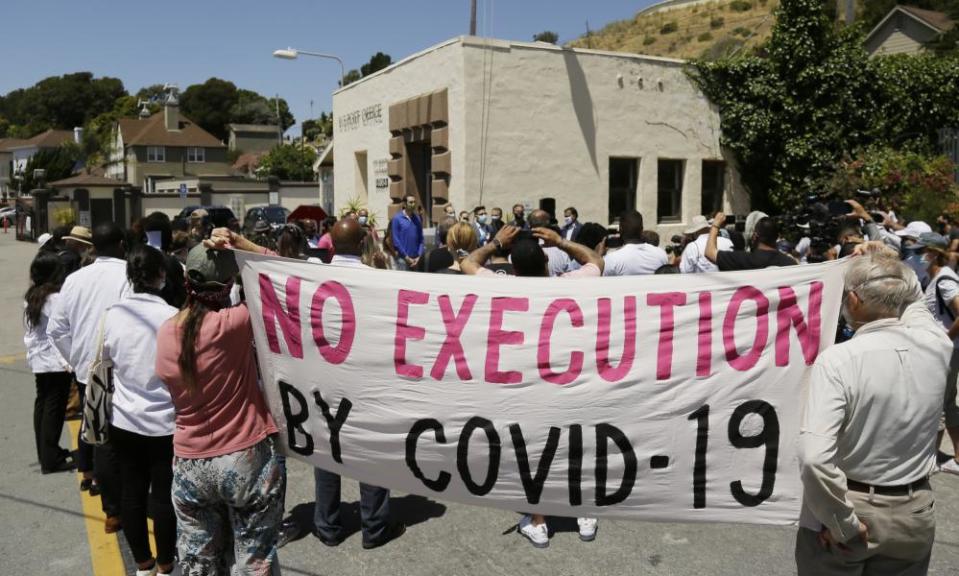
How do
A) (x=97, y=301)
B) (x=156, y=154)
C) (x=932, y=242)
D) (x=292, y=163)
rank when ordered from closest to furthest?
(x=97, y=301)
(x=932, y=242)
(x=292, y=163)
(x=156, y=154)

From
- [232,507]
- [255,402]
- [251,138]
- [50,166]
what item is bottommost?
[232,507]

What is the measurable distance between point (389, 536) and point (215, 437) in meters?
1.69

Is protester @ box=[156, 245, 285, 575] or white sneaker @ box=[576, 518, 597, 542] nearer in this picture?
protester @ box=[156, 245, 285, 575]

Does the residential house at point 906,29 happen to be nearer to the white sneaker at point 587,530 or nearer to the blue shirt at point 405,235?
the blue shirt at point 405,235

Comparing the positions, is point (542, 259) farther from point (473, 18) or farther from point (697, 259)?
point (473, 18)

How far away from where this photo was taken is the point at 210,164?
73875mm

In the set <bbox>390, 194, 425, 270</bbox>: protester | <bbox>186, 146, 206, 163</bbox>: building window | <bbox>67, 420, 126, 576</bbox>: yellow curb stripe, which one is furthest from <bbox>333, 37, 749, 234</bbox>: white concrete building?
<bbox>186, 146, 206, 163</bbox>: building window

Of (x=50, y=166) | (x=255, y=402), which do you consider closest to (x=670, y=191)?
(x=255, y=402)

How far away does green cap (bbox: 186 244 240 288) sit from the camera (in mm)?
3361

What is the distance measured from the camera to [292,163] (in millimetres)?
64688

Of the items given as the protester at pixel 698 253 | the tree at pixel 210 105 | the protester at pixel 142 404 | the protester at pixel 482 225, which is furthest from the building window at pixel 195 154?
the protester at pixel 142 404

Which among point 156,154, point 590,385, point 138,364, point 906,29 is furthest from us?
point 156,154

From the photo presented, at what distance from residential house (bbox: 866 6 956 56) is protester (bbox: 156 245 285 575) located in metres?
41.5

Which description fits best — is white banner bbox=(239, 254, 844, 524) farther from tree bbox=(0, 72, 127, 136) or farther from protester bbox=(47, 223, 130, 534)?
tree bbox=(0, 72, 127, 136)
